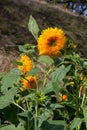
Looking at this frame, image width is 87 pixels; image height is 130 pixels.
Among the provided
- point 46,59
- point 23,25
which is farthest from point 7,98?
point 23,25

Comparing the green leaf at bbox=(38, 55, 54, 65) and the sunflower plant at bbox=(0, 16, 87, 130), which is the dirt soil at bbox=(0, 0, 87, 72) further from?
the green leaf at bbox=(38, 55, 54, 65)

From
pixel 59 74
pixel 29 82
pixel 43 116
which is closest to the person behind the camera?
pixel 43 116

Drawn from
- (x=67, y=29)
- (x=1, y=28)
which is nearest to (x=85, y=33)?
(x=67, y=29)

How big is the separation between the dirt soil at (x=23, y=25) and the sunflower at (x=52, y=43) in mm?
4038

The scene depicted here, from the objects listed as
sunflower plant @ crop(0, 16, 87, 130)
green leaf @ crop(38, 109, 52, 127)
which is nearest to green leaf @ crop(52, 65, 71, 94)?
sunflower plant @ crop(0, 16, 87, 130)

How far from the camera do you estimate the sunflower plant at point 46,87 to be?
1586 mm

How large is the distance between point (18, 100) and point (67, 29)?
307 inches

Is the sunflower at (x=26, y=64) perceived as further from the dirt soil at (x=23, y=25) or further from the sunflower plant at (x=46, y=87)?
the dirt soil at (x=23, y=25)

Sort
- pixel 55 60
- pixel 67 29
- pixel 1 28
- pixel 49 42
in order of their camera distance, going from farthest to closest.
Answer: pixel 67 29
pixel 1 28
pixel 55 60
pixel 49 42

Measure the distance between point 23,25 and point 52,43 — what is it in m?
6.61

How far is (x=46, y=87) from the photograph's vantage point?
168 cm

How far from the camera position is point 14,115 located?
1787 millimetres

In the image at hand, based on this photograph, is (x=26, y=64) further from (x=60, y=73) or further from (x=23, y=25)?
(x=23, y=25)

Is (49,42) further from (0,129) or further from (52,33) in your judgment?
(0,129)
